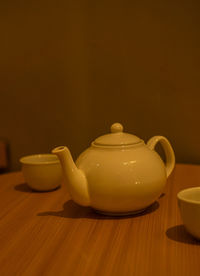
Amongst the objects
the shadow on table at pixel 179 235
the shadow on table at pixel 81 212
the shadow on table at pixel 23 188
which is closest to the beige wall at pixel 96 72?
the shadow on table at pixel 23 188

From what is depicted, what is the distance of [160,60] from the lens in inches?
51.6

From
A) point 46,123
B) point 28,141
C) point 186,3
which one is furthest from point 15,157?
point 186,3

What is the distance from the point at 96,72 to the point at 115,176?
79 centimetres

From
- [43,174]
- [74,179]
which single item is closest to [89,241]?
[74,179]

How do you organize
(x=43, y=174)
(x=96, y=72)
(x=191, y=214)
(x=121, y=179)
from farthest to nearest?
(x=96, y=72)
(x=43, y=174)
(x=121, y=179)
(x=191, y=214)

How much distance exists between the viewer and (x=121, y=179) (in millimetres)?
697

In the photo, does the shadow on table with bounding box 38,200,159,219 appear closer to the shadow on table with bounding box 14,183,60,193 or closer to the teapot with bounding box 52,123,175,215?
the teapot with bounding box 52,123,175,215

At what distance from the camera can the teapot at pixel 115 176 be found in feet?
2.29

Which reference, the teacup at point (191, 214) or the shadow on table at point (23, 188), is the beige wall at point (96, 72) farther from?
the teacup at point (191, 214)

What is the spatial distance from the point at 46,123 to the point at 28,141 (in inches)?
4.7

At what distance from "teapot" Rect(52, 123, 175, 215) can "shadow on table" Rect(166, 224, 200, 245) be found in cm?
9

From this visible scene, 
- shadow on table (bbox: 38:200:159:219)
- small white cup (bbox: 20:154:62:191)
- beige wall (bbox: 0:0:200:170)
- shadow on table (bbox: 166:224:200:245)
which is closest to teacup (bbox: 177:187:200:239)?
shadow on table (bbox: 166:224:200:245)

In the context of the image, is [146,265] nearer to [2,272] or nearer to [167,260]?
[167,260]

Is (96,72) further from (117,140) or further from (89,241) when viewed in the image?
(89,241)
